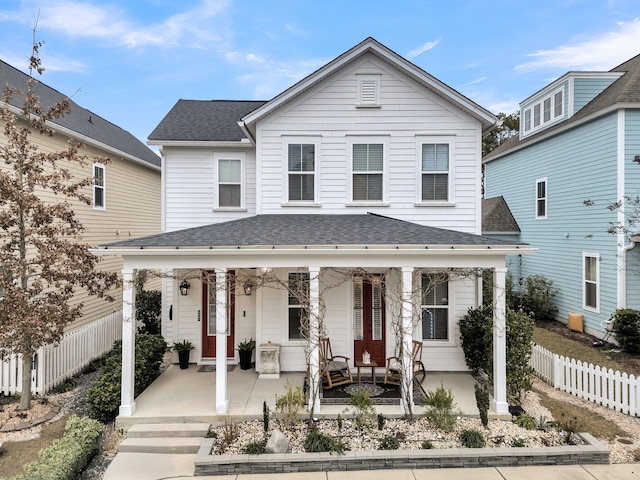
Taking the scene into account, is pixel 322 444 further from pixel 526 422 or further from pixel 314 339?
pixel 526 422

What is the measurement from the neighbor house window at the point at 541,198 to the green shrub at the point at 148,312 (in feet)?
52.2

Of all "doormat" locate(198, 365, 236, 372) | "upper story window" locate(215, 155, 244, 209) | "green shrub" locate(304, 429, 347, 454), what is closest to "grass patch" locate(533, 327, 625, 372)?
"green shrub" locate(304, 429, 347, 454)

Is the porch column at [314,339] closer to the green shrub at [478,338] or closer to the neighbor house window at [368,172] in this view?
the neighbor house window at [368,172]

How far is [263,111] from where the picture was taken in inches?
360

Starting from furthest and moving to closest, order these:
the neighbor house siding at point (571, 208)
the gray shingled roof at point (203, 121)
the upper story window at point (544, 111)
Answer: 1. the upper story window at point (544, 111)
2. the neighbor house siding at point (571, 208)
3. the gray shingled roof at point (203, 121)

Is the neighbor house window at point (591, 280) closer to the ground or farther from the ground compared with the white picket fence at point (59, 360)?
farther from the ground

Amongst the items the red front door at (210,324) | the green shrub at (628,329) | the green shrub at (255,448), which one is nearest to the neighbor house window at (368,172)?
the red front door at (210,324)

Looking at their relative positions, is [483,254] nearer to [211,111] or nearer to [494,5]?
[211,111]

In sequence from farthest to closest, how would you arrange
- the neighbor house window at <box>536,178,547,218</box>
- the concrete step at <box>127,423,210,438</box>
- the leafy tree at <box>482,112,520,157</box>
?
the leafy tree at <box>482,112,520,157</box>, the neighbor house window at <box>536,178,547,218</box>, the concrete step at <box>127,423,210,438</box>

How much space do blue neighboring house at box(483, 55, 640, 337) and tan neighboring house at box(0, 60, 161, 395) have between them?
14.9 meters

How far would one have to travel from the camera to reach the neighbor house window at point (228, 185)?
34.4ft

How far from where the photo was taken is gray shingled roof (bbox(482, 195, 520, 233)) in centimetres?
1750

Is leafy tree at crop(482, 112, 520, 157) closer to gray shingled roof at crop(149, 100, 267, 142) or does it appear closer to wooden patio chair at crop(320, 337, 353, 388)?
gray shingled roof at crop(149, 100, 267, 142)

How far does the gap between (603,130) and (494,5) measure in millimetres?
6858
